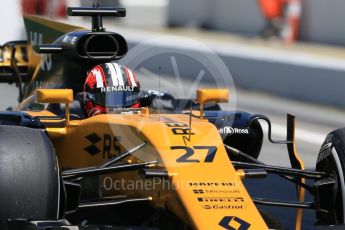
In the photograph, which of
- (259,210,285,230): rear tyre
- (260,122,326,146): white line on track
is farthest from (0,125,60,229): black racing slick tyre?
(260,122,326,146): white line on track

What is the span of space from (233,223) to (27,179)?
1.10m

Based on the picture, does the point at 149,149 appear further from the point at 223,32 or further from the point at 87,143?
the point at 223,32

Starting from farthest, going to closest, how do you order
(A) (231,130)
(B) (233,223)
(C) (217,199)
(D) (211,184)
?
(A) (231,130) < (D) (211,184) < (C) (217,199) < (B) (233,223)

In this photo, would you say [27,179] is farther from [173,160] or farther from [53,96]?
[53,96]

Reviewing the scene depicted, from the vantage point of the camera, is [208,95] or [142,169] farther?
[208,95]

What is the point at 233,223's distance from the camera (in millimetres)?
4711

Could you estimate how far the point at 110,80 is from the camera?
6.41 meters

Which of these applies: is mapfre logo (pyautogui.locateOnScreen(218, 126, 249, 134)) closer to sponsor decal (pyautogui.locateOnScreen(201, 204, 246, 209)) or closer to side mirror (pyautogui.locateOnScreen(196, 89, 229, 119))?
side mirror (pyautogui.locateOnScreen(196, 89, 229, 119))

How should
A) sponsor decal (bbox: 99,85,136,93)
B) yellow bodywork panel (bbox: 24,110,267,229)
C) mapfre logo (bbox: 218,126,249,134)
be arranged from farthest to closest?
1. sponsor decal (bbox: 99,85,136,93)
2. mapfre logo (bbox: 218,126,249,134)
3. yellow bodywork panel (bbox: 24,110,267,229)

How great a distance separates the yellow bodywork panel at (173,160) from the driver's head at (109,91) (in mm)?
400

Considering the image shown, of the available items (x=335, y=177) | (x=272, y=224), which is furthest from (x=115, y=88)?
(x=335, y=177)

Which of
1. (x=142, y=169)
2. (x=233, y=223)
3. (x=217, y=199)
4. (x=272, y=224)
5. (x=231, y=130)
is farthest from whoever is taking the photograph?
(x=231, y=130)

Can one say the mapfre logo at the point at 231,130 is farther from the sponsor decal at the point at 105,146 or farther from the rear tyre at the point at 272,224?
the sponsor decal at the point at 105,146

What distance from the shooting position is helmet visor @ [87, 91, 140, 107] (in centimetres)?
633
